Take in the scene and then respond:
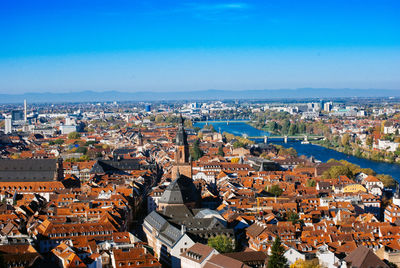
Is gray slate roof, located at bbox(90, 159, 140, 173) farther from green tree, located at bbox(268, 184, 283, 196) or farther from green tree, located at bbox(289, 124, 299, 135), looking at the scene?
green tree, located at bbox(289, 124, 299, 135)

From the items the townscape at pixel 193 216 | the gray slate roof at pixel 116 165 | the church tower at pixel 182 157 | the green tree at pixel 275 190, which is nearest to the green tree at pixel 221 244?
the townscape at pixel 193 216

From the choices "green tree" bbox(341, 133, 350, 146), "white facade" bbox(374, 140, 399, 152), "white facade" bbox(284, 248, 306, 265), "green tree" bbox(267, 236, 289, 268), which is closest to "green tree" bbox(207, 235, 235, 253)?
"white facade" bbox(284, 248, 306, 265)

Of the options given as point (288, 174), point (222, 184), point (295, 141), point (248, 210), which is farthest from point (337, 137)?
point (248, 210)

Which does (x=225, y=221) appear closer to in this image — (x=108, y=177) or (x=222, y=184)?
(x=222, y=184)

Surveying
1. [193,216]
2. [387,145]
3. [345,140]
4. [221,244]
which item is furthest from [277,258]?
[345,140]

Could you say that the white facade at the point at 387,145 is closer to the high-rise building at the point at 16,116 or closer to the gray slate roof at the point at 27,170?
the gray slate roof at the point at 27,170

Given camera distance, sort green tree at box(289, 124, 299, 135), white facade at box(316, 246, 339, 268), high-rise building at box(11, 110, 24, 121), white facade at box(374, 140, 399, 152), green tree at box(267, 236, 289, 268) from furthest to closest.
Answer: high-rise building at box(11, 110, 24, 121)
green tree at box(289, 124, 299, 135)
white facade at box(374, 140, 399, 152)
white facade at box(316, 246, 339, 268)
green tree at box(267, 236, 289, 268)
